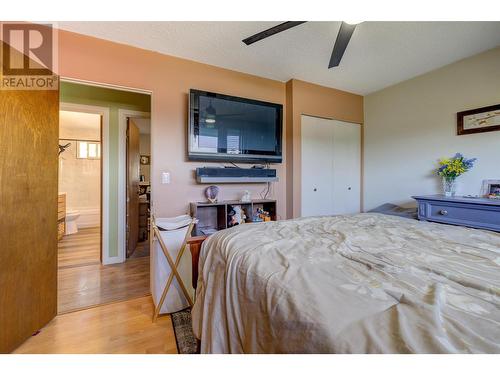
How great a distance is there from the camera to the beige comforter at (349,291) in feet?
1.63

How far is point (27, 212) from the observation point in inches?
59.4

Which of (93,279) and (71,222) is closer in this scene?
(93,279)

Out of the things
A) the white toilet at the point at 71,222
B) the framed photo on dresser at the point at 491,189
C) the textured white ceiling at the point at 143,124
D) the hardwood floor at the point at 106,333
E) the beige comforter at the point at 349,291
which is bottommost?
the hardwood floor at the point at 106,333

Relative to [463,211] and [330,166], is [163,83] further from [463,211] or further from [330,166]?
[463,211]

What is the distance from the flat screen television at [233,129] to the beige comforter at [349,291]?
4.25ft

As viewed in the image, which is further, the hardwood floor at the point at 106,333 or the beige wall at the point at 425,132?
the beige wall at the point at 425,132

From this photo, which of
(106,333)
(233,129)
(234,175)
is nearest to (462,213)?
(234,175)

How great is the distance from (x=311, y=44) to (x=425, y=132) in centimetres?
182

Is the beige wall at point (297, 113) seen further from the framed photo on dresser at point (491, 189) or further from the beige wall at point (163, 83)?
the framed photo on dresser at point (491, 189)

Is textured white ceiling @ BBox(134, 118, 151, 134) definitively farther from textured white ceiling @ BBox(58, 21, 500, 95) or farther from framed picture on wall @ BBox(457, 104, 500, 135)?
framed picture on wall @ BBox(457, 104, 500, 135)

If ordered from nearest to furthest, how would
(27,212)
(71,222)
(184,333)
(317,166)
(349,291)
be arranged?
(349,291) → (27,212) → (184,333) → (317,166) → (71,222)

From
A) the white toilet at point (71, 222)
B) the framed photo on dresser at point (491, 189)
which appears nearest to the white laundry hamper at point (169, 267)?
the framed photo on dresser at point (491, 189)

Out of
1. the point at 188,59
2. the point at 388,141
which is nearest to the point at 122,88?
the point at 188,59

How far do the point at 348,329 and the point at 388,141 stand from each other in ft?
10.7
